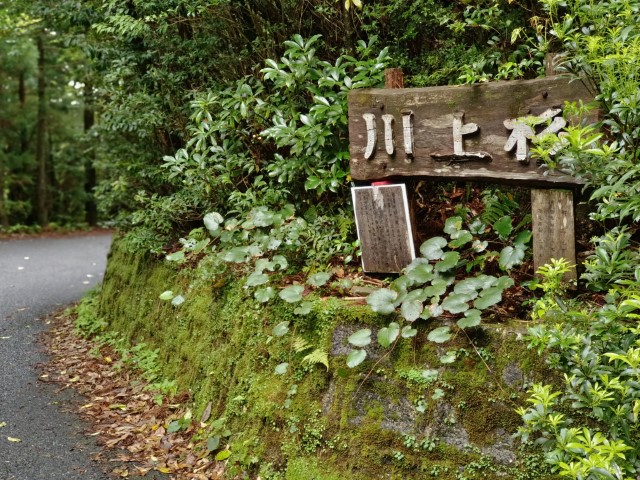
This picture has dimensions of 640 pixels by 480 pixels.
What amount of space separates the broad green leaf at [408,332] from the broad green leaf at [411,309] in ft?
0.17

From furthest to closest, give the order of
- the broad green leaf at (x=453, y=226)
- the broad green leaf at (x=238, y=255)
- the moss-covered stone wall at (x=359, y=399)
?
the broad green leaf at (x=238, y=255)
the broad green leaf at (x=453, y=226)
the moss-covered stone wall at (x=359, y=399)

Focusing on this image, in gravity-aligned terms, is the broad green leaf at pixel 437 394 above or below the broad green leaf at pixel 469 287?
below

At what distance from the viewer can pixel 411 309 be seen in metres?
3.30

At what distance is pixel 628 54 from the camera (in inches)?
98.9

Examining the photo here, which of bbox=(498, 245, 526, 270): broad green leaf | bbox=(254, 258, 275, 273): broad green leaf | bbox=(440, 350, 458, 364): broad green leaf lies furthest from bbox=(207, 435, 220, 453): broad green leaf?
bbox=(498, 245, 526, 270): broad green leaf

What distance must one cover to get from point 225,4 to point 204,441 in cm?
390

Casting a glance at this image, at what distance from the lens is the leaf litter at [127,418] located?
400 cm

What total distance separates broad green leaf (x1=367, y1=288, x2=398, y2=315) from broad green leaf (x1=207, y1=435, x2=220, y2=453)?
158cm

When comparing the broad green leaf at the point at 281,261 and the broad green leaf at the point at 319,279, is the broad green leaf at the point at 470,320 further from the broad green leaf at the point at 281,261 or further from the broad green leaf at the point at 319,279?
the broad green leaf at the point at 281,261

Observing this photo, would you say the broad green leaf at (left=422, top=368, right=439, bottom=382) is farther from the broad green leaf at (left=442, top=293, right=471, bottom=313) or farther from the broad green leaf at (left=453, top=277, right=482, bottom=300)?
the broad green leaf at (left=453, top=277, right=482, bottom=300)

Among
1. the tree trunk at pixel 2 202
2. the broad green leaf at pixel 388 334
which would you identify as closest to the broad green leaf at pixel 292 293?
the broad green leaf at pixel 388 334

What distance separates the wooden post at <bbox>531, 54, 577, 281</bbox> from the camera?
3.27 m

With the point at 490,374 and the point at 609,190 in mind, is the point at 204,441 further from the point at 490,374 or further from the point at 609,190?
the point at 609,190

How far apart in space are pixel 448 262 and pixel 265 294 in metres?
1.39
